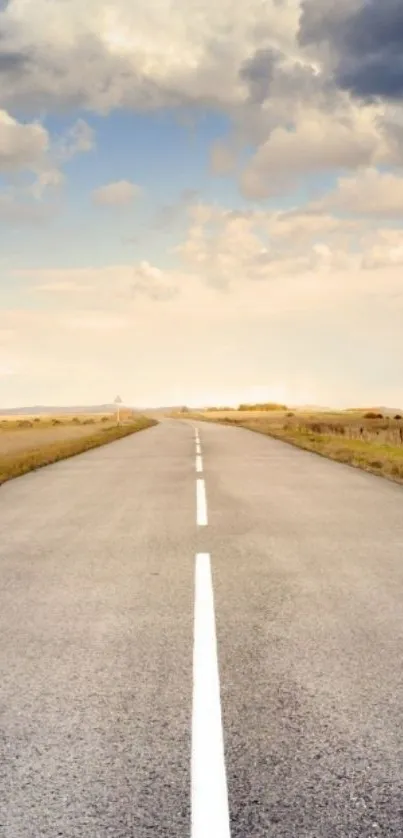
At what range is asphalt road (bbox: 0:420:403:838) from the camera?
308 cm

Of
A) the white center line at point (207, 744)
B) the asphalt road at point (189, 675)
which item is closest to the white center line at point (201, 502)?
the asphalt road at point (189, 675)

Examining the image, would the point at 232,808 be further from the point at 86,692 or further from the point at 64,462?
the point at 64,462

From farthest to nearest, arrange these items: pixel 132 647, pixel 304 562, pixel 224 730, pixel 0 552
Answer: pixel 0 552, pixel 304 562, pixel 132 647, pixel 224 730

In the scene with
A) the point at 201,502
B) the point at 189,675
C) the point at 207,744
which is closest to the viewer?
the point at 207,744

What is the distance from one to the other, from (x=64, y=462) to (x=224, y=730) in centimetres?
2007

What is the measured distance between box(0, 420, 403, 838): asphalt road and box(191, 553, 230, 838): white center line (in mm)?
29

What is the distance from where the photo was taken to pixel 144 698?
4.21 metres

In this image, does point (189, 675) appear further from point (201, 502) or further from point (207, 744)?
point (201, 502)

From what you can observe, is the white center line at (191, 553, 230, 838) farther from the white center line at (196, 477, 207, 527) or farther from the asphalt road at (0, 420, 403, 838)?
the white center line at (196, 477, 207, 527)

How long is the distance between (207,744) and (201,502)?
9.21 m

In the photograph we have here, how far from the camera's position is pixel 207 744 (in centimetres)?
362

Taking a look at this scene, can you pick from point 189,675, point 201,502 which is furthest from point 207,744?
point 201,502

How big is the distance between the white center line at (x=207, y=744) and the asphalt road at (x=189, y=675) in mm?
29

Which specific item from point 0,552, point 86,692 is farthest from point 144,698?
point 0,552
